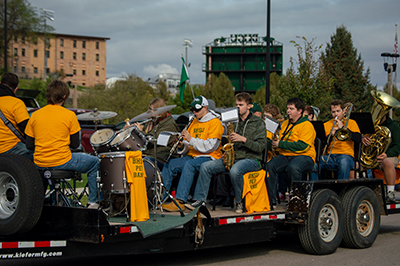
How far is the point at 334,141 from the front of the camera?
25.5ft

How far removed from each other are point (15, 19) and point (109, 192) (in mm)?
68662

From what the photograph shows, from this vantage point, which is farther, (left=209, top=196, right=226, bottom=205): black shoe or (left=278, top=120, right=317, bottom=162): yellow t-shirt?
(left=209, top=196, right=226, bottom=205): black shoe

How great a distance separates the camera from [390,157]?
809 cm

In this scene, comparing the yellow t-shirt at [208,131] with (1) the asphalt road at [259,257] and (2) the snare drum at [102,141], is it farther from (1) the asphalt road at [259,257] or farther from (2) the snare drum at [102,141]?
(2) the snare drum at [102,141]

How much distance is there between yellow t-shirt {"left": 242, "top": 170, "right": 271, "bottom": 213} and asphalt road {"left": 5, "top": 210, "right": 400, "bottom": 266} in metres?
0.73

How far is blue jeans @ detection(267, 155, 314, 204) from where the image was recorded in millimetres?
6938

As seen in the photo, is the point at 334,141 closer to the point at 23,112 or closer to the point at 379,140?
the point at 379,140

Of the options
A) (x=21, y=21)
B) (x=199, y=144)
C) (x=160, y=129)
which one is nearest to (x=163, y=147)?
(x=160, y=129)

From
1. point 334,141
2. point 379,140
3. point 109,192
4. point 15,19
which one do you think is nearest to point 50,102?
point 109,192

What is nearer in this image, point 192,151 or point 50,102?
point 50,102

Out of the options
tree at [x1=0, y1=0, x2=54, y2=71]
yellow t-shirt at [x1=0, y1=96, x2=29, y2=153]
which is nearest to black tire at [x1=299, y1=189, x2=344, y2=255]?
yellow t-shirt at [x1=0, y1=96, x2=29, y2=153]

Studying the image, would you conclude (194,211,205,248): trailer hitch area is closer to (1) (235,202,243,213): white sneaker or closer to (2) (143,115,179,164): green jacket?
(1) (235,202,243,213): white sneaker

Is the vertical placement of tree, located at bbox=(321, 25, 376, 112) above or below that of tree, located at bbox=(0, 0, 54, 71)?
below

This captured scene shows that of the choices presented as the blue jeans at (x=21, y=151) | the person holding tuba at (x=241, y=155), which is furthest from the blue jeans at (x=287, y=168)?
the blue jeans at (x=21, y=151)
